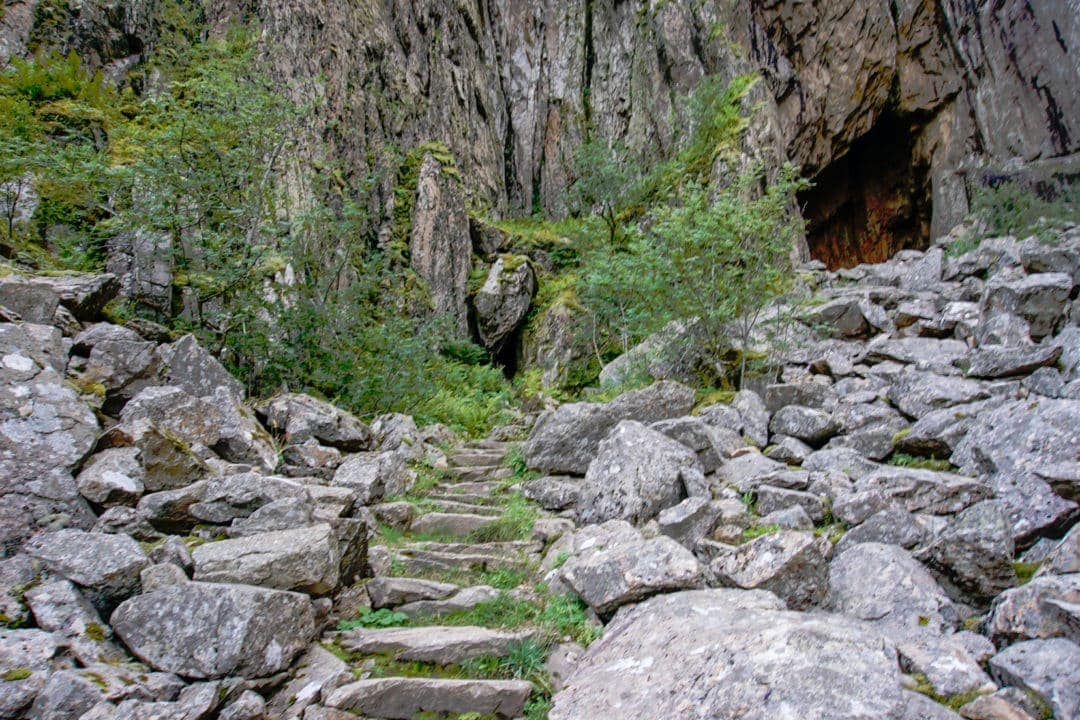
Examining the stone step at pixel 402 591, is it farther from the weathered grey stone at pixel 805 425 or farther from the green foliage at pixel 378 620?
the weathered grey stone at pixel 805 425

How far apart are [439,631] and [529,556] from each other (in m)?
1.44

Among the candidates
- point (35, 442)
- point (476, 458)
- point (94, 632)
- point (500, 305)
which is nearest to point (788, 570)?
point (94, 632)

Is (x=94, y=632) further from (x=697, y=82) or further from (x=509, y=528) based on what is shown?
(x=697, y=82)

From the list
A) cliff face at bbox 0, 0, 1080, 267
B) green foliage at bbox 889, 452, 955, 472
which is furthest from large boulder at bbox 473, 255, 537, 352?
green foliage at bbox 889, 452, 955, 472

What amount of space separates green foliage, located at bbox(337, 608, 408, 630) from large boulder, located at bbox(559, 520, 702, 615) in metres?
1.15

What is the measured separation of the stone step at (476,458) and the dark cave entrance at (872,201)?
15812mm


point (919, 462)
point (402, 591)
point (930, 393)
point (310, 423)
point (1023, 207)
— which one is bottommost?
point (402, 591)

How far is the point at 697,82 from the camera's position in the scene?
64.7 ft

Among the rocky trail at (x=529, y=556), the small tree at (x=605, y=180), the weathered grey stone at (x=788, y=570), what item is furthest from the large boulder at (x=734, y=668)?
the small tree at (x=605, y=180)

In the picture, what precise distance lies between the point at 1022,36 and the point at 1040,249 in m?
11.1

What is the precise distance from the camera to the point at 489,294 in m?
17.2

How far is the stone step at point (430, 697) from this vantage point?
300cm

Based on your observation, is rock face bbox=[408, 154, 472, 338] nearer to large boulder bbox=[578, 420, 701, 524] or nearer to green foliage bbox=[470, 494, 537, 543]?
green foliage bbox=[470, 494, 537, 543]

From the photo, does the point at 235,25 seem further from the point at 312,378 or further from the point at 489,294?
the point at 312,378
